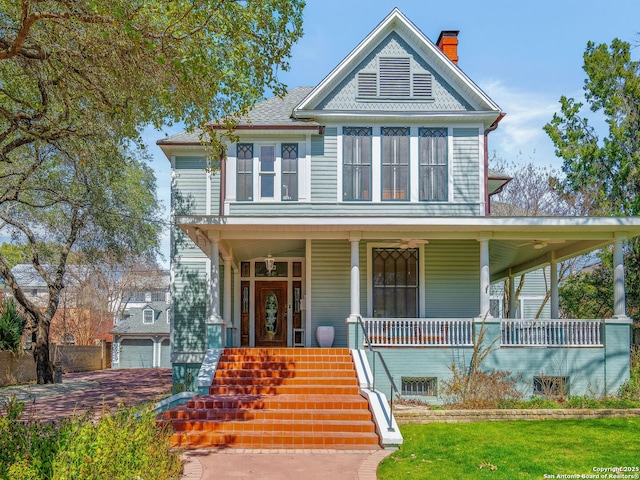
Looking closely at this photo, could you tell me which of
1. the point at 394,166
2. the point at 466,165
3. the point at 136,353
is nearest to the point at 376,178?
the point at 394,166

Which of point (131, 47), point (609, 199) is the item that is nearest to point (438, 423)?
point (131, 47)

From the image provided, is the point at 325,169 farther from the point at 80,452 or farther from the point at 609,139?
the point at 80,452

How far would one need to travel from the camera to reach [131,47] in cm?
923

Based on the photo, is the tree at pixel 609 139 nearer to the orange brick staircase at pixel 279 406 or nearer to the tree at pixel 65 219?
the orange brick staircase at pixel 279 406

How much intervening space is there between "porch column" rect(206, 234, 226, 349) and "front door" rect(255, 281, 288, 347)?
307 centimetres

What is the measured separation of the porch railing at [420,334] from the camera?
515 inches

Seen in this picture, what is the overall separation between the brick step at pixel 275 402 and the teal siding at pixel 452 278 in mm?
5114

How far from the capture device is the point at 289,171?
50.5 ft

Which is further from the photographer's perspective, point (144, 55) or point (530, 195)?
point (530, 195)

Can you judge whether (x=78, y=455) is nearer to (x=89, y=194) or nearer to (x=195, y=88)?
(x=195, y=88)

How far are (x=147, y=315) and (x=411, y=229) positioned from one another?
88.0ft

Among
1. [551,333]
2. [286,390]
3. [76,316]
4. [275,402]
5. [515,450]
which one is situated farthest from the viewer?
[76,316]

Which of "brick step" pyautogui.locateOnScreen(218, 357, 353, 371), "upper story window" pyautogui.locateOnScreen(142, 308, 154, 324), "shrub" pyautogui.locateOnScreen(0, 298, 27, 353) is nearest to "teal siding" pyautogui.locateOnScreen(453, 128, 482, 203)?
"brick step" pyautogui.locateOnScreen(218, 357, 353, 371)

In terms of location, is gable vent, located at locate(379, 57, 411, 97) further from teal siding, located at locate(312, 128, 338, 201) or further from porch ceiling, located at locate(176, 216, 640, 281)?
porch ceiling, located at locate(176, 216, 640, 281)
